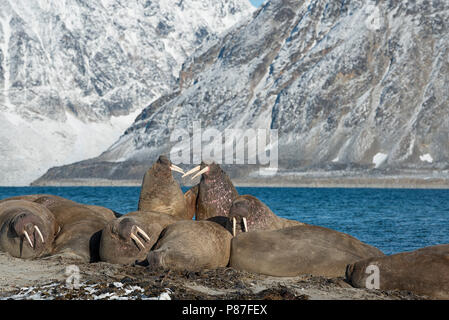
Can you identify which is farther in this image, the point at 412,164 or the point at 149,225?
A: the point at 412,164

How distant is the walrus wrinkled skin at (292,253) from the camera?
46.6ft

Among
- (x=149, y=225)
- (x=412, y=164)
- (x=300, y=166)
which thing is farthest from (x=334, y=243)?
(x=300, y=166)

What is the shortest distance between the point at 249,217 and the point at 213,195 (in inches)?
106

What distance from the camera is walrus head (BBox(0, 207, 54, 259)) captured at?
621 inches

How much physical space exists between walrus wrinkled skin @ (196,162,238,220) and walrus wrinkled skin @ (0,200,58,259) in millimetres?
3944

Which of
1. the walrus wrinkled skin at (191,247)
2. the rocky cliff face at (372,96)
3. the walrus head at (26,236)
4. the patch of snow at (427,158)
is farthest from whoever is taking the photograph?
the patch of snow at (427,158)

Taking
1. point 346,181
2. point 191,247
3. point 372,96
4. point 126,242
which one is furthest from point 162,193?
point 372,96

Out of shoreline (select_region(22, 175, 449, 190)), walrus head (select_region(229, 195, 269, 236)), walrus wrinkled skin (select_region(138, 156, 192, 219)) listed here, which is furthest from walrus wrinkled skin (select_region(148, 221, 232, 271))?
shoreline (select_region(22, 175, 449, 190))

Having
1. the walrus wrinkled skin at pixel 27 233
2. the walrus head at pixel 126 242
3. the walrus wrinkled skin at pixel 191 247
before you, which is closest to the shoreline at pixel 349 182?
the walrus wrinkled skin at pixel 27 233

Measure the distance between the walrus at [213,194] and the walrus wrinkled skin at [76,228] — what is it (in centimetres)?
262

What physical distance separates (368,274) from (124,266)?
4.89 metres

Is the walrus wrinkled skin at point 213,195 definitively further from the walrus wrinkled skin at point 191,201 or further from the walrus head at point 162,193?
the walrus head at point 162,193
